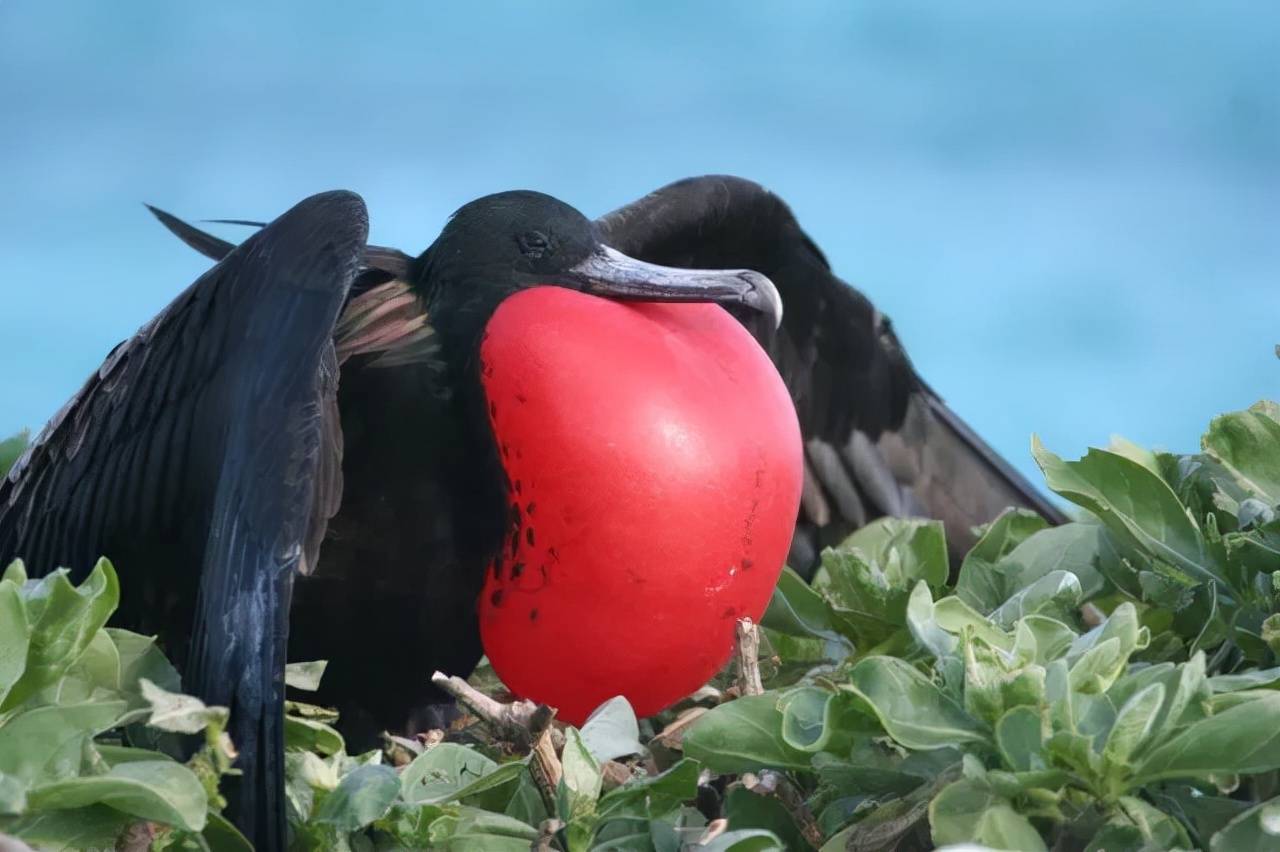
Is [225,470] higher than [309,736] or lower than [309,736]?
higher

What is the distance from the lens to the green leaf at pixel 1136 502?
81 cm

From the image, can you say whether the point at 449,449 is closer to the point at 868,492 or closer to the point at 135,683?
the point at 135,683

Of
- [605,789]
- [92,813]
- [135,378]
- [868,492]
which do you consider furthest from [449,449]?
[868,492]

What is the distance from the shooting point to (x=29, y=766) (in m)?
0.62

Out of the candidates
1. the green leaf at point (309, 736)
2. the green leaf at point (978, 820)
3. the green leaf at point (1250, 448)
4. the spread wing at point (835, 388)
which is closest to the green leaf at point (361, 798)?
the green leaf at point (309, 736)

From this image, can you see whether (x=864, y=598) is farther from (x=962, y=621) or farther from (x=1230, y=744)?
(x=1230, y=744)

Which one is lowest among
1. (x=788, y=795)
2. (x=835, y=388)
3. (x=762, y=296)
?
(x=788, y=795)

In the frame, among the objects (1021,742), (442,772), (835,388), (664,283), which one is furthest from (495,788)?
(835,388)

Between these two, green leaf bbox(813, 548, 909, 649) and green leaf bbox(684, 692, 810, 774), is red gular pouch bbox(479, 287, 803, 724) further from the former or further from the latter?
green leaf bbox(684, 692, 810, 774)

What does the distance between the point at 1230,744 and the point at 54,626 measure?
43cm

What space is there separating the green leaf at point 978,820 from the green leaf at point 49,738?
0.30 metres

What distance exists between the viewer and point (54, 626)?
25.5 inches

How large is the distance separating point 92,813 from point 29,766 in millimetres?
31

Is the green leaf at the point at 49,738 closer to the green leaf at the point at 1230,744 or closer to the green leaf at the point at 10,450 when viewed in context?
the green leaf at the point at 1230,744
